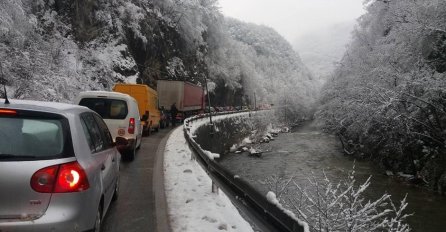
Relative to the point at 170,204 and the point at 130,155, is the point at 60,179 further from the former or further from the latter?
the point at 130,155

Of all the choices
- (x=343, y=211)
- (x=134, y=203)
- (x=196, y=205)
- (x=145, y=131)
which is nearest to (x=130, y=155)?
(x=134, y=203)

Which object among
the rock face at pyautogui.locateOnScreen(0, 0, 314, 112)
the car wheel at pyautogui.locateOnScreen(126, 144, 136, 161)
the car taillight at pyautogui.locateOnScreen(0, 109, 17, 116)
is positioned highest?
the rock face at pyautogui.locateOnScreen(0, 0, 314, 112)

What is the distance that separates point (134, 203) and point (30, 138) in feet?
11.4

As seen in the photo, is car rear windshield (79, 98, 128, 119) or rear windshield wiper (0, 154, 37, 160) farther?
car rear windshield (79, 98, 128, 119)

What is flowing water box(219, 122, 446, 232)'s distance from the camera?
15.3 metres

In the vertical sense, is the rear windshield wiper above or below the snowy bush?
above

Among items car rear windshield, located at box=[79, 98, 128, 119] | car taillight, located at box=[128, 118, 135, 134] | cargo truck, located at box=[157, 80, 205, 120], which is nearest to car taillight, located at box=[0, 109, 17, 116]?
car rear windshield, located at box=[79, 98, 128, 119]

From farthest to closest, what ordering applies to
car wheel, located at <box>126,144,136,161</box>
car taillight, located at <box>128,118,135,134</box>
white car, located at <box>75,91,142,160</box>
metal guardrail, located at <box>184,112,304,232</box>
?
car wheel, located at <box>126,144,136,161</box> → car taillight, located at <box>128,118,135,134</box> → white car, located at <box>75,91,142,160</box> → metal guardrail, located at <box>184,112,304,232</box>

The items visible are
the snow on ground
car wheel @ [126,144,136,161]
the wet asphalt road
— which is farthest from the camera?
car wheel @ [126,144,136,161]

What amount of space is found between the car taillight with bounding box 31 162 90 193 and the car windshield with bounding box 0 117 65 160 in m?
0.15

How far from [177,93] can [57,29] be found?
9.86m

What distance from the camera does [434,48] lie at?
67.0 ft

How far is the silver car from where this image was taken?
3672mm

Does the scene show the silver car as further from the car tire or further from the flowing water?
the car tire
